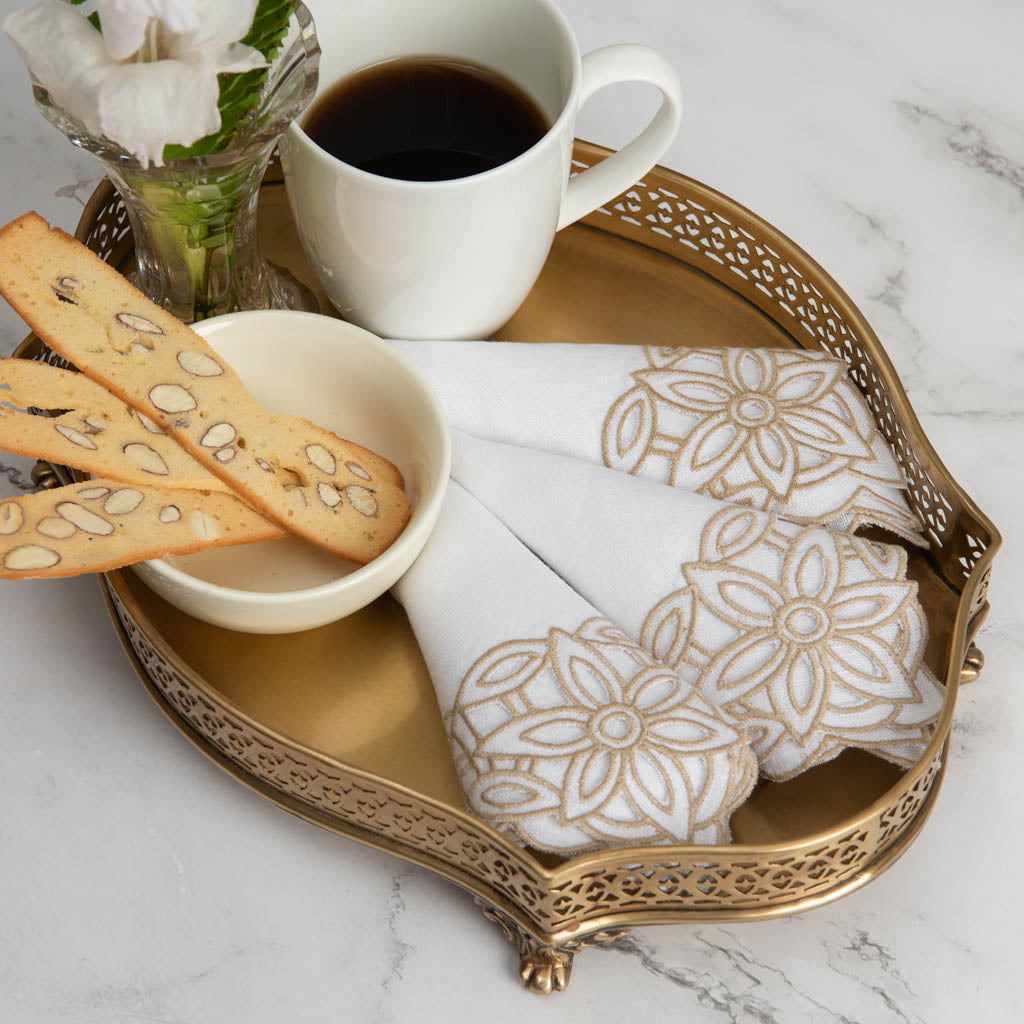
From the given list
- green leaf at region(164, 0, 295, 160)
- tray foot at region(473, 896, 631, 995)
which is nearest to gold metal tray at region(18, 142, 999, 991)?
tray foot at region(473, 896, 631, 995)

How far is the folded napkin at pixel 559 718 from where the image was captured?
487 millimetres

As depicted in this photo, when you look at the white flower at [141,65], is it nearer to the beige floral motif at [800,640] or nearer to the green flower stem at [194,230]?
the green flower stem at [194,230]

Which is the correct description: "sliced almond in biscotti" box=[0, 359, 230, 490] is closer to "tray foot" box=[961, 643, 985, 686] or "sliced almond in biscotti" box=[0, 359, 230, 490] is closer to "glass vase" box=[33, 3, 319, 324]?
"glass vase" box=[33, 3, 319, 324]

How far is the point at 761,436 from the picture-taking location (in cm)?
58

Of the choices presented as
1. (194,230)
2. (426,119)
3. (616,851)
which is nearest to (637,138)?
(426,119)

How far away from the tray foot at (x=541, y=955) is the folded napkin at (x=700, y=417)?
0.20 meters

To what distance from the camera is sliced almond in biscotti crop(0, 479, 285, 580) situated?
0.48 metres

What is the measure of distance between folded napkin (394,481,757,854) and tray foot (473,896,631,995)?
0.19ft

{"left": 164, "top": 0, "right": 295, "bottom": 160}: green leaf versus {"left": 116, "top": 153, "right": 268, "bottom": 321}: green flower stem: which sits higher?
{"left": 164, "top": 0, "right": 295, "bottom": 160}: green leaf

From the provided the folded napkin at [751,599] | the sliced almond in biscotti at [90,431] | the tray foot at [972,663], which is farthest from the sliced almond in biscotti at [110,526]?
the tray foot at [972,663]

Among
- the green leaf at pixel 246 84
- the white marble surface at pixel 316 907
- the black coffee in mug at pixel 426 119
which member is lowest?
the white marble surface at pixel 316 907

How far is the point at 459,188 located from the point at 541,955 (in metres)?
0.32

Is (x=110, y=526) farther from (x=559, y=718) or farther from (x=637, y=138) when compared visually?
(x=637, y=138)

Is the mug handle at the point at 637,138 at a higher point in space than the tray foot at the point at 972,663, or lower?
higher
